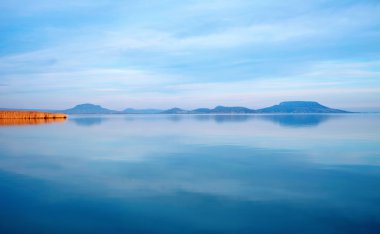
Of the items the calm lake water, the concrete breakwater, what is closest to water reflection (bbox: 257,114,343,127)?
the calm lake water

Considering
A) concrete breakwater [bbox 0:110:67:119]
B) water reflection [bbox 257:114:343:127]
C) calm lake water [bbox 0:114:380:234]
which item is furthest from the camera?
concrete breakwater [bbox 0:110:67:119]

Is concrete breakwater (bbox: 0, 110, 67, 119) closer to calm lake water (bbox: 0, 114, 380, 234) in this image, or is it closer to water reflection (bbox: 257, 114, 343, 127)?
water reflection (bbox: 257, 114, 343, 127)

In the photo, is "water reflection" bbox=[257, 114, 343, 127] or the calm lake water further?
"water reflection" bbox=[257, 114, 343, 127]

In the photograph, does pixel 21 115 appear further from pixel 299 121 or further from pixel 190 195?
pixel 190 195

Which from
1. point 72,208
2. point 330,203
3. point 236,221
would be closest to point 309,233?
point 236,221

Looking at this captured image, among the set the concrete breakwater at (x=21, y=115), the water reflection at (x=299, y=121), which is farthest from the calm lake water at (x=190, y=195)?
the concrete breakwater at (x=21, y=115)

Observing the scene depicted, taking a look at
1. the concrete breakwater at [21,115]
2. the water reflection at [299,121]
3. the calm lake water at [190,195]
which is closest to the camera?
the calm lake water at [190,195]

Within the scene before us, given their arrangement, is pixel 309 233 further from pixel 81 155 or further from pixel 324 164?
pixel 81 155

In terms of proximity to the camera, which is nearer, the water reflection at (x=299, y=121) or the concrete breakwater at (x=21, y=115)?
the water reflection at (x=299, y=121)

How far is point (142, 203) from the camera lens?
7539 millimetres

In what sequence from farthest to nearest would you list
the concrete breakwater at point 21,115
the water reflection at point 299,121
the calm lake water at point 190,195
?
the concrete breakwater at point 21,115 < the water reflection at point 299,121 < the calm lake water at point 190,195

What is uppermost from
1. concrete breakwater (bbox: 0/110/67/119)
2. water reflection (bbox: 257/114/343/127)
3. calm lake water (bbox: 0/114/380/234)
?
concrete breakwater (bbox: 0/110/67/119)

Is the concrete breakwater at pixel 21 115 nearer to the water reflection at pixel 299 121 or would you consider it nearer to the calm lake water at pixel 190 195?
the water reflection at pixel 299 121

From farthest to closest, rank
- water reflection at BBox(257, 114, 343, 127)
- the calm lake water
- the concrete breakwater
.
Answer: the concrete breakwater, water reflection at BBox(257, 114, 343, 127), the calm lake water
